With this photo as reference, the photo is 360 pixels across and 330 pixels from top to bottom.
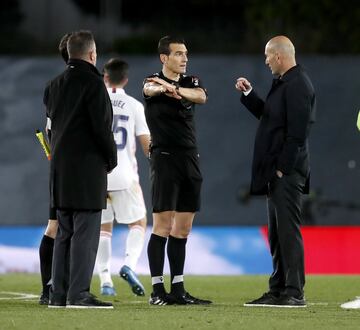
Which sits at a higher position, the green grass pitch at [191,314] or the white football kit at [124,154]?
the white football kit at [124,154]

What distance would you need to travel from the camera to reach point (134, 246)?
10367 millimetres

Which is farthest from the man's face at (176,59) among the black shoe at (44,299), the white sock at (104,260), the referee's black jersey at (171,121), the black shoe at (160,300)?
→ the white sock at (104,260)

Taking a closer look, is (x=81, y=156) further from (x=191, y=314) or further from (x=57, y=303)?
(x=191, y=314)

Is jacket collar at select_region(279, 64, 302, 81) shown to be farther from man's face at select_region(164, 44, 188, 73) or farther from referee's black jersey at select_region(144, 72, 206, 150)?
man's face at select_region(164, 44, 188, 73)

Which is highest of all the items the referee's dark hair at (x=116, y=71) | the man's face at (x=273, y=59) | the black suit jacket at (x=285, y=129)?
the referee's dark hair at (x=116, y=71)

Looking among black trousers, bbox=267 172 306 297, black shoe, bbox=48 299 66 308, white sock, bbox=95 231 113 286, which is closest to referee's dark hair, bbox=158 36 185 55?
black trousers, bbox=267 172 306 297

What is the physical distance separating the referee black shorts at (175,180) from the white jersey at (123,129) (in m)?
1.54

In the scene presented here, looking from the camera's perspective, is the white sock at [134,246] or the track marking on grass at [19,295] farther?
the white sock at [134,246]

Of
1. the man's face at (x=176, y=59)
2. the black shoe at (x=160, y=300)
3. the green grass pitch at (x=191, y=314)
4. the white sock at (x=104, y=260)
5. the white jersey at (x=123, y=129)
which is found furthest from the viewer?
the white jersey at (x=123, y=129)

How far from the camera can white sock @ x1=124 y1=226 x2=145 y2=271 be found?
33.6ft

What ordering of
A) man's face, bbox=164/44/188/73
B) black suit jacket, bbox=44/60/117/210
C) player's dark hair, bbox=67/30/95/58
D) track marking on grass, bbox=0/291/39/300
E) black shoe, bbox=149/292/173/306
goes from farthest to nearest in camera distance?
track marking on grass, bbox=0/291/39/300
man's face, bbox=164/44/188/73
black shoe, bbox=149/292/173/306
player's dark hair, bbox=67/30/95/58
black suit jacket, bbox=44/60/117/210

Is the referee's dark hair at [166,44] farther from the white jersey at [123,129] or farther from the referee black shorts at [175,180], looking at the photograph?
the white jersey at [123,129]

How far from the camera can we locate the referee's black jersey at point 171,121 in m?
8.66

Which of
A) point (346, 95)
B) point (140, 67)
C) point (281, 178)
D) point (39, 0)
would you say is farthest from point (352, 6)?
→ point (281, 178)
